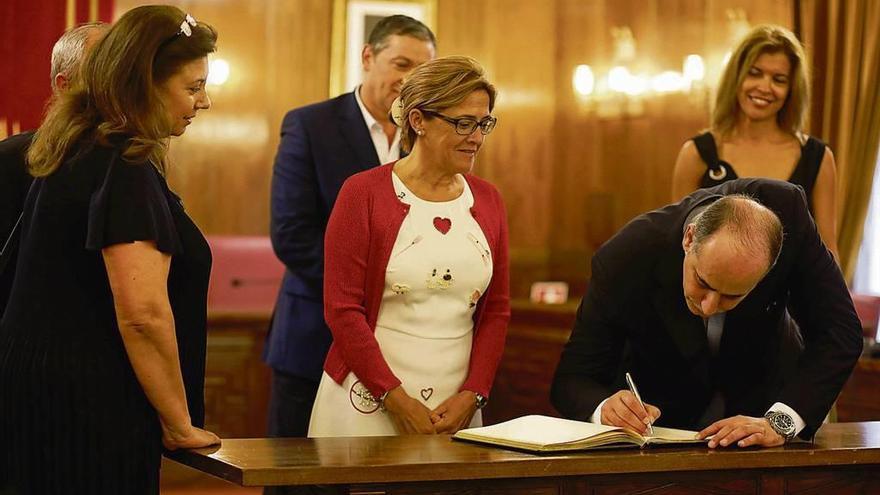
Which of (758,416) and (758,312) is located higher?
(758,312)

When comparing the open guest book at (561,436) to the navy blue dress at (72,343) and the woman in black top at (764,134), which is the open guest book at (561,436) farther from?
the woman in black top at (764,134)

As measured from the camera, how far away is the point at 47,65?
485 centimetres

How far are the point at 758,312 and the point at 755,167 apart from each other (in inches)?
37.3

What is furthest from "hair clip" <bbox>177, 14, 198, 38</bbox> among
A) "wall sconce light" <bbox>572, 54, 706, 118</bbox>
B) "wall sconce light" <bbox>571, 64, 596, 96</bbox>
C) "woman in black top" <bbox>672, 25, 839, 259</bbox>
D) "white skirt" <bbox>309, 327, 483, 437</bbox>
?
"wall sconce light" <bbox>571, 64, 596, 96</bbox>

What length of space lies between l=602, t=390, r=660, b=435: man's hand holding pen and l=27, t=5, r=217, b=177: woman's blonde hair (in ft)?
3.80

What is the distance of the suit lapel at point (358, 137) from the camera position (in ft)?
11.7

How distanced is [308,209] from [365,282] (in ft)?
1.84

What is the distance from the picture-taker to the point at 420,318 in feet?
9.86

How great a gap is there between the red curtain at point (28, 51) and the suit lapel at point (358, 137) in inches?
66.2

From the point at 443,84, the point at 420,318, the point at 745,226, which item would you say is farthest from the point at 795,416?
the point at 443,84

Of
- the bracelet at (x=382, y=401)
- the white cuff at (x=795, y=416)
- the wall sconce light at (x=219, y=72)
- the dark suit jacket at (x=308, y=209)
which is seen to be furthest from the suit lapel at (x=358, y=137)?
the wall sconce light at (x=219, y=72)

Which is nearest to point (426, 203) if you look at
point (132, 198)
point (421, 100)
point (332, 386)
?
point (421, 100)

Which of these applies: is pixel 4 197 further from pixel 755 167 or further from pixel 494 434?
pixel 755 167

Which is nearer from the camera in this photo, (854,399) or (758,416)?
(758,416)
